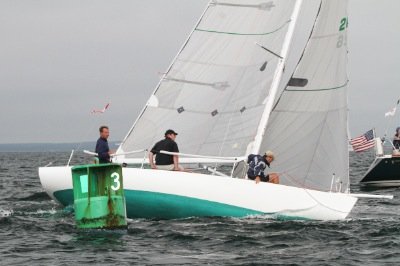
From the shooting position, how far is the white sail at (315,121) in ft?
66.8

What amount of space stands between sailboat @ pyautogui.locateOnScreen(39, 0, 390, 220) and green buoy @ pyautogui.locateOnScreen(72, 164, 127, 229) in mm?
2668

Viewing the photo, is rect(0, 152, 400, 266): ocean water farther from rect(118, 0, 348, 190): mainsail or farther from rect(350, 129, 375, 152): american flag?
rect(350, 129, 375, 152): american flag

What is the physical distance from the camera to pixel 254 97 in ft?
64.9

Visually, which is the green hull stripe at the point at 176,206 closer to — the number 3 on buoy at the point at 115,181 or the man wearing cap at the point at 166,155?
the man wearing cap at the point at 166,155

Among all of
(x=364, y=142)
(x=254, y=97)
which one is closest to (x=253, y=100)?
(x=254, y=97)

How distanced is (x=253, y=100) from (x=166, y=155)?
2698mm

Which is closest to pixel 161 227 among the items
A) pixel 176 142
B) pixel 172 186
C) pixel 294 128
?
pixel 172 186

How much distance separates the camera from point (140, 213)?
17.7 meters

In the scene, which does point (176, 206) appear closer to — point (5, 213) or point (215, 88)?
point (215, 88)

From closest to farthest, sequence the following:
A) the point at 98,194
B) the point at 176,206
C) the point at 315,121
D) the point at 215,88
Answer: the point at 98,194, the point at 176,206, the point at 215,88, the point at 315,121

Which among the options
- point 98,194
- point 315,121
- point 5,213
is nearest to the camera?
point 98,194

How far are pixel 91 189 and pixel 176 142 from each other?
480 centimetres

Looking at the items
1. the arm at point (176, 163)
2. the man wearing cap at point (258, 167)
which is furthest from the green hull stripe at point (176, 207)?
the man wearing cap at point (258, 167)

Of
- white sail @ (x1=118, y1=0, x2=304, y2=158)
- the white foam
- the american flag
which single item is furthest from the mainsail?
the american flag
